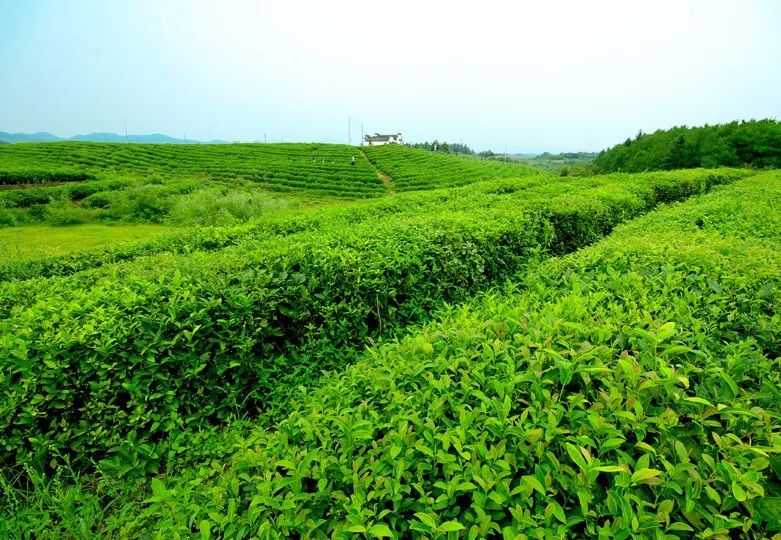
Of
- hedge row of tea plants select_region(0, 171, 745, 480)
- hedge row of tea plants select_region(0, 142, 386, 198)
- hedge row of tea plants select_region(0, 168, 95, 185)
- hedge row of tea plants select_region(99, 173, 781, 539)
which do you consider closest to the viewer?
hedge row of tea plants select_region(99, 173, 781, 539)

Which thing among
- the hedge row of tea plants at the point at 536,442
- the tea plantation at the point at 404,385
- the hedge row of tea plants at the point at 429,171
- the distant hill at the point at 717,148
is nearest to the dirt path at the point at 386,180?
the hedge row of tea plants at the point at 429,171

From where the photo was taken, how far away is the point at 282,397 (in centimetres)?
407

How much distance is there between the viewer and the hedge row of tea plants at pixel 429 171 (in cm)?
4131

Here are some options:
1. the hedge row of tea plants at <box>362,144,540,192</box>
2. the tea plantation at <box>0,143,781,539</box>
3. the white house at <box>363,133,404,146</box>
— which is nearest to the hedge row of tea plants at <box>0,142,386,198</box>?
the hedge row of tea plants at <box>362,144,540,192</box>

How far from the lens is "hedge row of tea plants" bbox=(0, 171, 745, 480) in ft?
10.9

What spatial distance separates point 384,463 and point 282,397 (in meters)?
2.69

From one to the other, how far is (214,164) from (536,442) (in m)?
50.0

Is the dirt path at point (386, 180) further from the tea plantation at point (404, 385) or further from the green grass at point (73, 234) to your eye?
the tea plantation at point (404, 385)

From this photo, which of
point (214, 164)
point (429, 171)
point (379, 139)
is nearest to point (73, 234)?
point (214, 164)

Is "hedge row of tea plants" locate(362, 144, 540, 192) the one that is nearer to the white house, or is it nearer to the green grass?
the green grass

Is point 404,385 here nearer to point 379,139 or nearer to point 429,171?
point 429,171

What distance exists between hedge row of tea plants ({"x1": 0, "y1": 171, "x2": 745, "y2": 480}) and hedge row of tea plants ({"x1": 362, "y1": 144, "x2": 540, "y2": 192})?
3408cm

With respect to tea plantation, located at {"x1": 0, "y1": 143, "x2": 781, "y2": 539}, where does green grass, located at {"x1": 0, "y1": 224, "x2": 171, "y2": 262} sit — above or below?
below

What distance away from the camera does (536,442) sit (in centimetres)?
156
